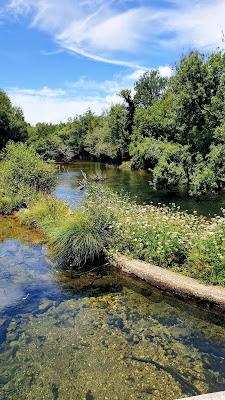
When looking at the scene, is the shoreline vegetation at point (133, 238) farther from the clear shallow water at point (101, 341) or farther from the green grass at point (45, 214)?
the clear shallow water at point (101, 341)

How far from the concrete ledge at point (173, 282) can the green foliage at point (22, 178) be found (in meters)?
10.1

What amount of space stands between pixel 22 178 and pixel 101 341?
14.7 metres

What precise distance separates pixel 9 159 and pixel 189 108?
43.3 ft

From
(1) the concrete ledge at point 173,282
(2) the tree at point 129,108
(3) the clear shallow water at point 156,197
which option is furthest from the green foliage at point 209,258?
(2) the tree at point 129,108

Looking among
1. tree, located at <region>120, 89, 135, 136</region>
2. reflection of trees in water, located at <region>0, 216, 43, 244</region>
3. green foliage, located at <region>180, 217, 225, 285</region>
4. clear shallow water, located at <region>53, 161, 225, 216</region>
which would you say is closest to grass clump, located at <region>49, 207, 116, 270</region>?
green foliage, located at <region>180, 217, 225, 285</region>

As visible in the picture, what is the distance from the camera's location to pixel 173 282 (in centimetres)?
1003

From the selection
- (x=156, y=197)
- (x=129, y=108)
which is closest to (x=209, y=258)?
(x=156, y=197)

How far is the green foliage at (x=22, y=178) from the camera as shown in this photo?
2036 cm

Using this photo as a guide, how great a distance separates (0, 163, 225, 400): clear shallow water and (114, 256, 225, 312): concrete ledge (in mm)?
257

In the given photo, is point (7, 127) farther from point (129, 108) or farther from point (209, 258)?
point (209, 258)

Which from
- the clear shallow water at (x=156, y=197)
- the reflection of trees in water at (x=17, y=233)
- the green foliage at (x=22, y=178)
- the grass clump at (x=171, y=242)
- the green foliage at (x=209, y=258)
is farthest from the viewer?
the clear shallow water at (x=156, y=197)

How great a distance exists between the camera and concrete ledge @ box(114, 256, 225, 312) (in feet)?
30.4

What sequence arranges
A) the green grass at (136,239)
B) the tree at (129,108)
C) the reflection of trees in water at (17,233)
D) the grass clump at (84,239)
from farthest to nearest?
1. the tree at (129,108)
2. the reflection of trees in water at (17,233)
3. the grass clump at (84,239)
4. the green grass at (136,239)

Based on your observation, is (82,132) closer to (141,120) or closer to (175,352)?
(141,120)
